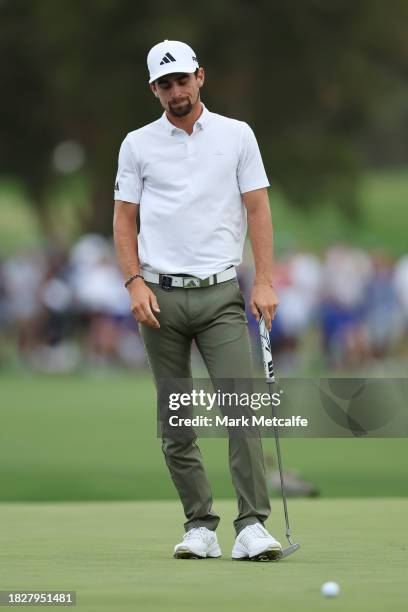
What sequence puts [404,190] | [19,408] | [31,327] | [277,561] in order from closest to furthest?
[277,561]
[19,408]
[31,327]
[404,190]

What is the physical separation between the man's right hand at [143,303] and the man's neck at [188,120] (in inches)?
27.8

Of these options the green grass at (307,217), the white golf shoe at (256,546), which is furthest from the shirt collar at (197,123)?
the green grass at (307,217)

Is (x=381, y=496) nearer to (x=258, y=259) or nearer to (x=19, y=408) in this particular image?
(x=258, y=259)

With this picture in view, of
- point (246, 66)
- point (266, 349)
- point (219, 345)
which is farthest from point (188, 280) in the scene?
point (246, 66)

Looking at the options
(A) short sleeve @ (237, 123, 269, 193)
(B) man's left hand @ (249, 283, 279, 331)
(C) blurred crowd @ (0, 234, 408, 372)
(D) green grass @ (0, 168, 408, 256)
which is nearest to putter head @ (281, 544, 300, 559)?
(B) man's left hand @ (249, 283, 279, 331)

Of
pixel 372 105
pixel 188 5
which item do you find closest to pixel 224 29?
pixel 188 5

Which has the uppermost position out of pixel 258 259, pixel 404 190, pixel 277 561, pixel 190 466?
pixel 404 190

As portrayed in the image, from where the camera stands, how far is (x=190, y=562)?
301 inches

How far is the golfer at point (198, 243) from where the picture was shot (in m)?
7.75

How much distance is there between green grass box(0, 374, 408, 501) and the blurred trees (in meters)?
14.2

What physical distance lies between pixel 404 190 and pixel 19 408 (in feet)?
169

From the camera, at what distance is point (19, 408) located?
66.1 ft

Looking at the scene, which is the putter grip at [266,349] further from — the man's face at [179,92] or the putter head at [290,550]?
the man's face at [179,92]

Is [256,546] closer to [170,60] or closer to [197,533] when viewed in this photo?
[197,533]
